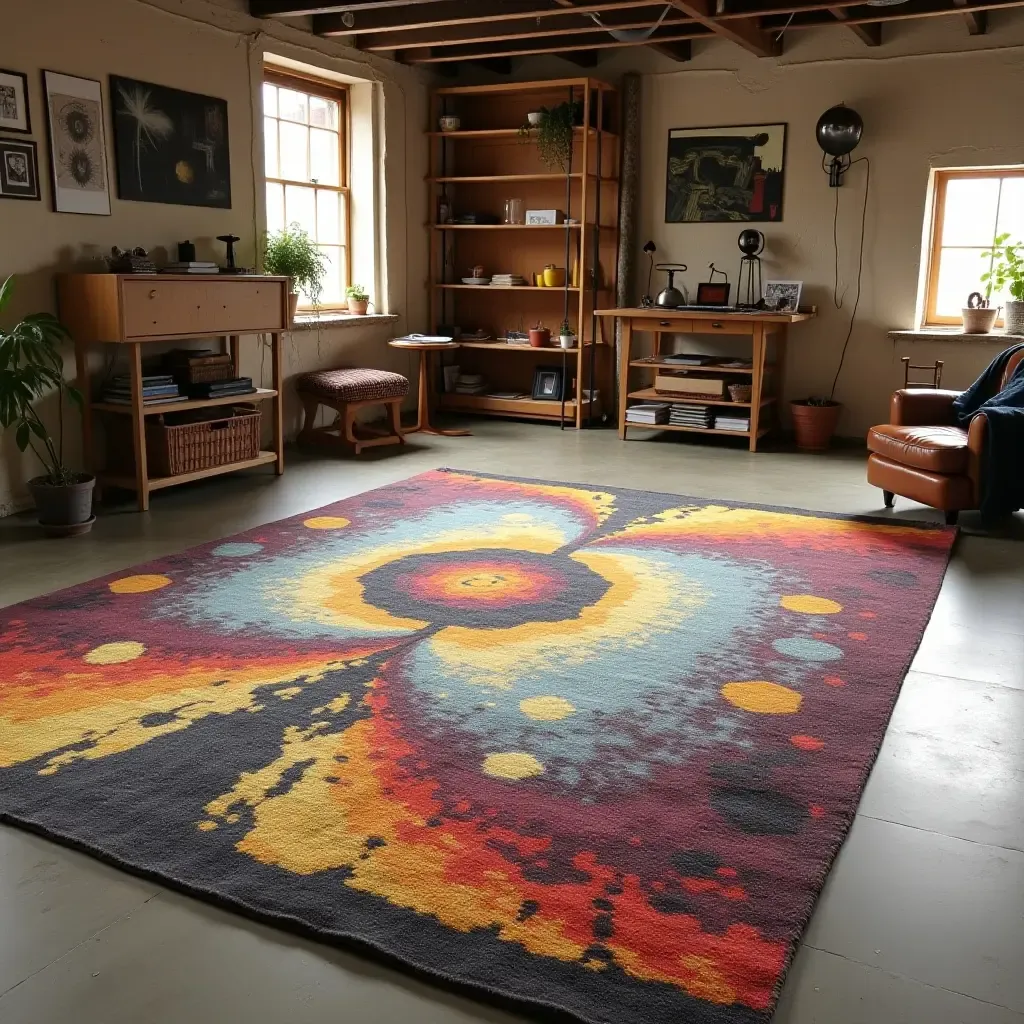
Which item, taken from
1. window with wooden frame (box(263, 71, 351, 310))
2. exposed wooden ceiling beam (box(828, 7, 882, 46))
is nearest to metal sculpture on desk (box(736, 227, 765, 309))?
exposed wooden ceiling beam (box(828, 7, 882, 46))

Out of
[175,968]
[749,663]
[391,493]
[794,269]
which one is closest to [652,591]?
[749,663]

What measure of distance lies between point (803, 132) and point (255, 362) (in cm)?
409

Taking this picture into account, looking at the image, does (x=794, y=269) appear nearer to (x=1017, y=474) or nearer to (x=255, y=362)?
(x=1017, y=474)

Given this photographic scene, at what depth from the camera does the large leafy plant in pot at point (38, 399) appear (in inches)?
174

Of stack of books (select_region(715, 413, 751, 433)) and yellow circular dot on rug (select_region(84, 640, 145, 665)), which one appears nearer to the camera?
yellow circular dot on rug (select_region(84, 640, 145, 665))

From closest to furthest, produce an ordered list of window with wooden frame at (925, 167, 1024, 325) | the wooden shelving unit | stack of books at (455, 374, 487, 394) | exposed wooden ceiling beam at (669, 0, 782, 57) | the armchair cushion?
the armchair cushion < exposed wooden ceiling beam at (669, 0, 782, 57) < window with wooden frame at (925, 167, 1024, 325) < the wooden shelving unit < stack of books at (455, 374, 487, 394)

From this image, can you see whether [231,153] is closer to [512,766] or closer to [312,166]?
[312,166]

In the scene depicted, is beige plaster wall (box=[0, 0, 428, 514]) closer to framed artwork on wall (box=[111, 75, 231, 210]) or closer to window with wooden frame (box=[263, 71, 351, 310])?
framed artwork on wall (box=[111, 75, 231, 210])

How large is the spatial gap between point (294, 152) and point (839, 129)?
12.0 feet

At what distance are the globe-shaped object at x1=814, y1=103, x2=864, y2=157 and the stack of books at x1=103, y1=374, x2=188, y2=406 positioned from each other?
14.9 ft

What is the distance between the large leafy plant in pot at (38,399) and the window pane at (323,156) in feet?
9.27

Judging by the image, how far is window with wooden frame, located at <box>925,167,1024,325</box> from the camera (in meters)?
6.80

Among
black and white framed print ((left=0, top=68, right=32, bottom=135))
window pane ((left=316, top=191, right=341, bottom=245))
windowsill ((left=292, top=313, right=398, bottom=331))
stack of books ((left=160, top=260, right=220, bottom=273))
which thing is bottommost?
windowsill ((left=292, top=313, right=398, bottom=331))

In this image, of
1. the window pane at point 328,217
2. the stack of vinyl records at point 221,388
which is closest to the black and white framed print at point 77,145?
the stack of vinyl records at point 221,388
